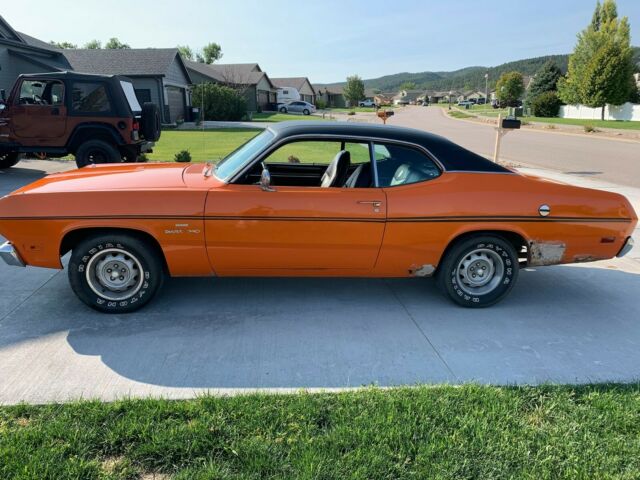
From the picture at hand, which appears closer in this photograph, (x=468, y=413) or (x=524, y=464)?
(x=524, y=464)

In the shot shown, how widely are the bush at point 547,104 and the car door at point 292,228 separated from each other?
175 feet

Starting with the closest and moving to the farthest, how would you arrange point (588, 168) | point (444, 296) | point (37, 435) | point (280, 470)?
point (280, 470) → point (37, 435) → point (444, 296) → point (588, 168)

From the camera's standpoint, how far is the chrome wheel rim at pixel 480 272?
426cm

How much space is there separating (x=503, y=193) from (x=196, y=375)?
2803mm

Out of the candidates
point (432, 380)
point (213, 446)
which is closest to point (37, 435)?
point (213, 446)

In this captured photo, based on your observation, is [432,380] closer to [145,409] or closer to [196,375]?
[196,375]

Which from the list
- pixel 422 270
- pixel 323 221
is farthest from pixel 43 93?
pixel 422 270

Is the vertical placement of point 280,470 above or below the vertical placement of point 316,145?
below

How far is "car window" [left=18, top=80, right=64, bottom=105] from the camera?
31.7 feet

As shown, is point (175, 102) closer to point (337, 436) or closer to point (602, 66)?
point (337, 436)

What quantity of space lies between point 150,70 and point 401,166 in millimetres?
28655

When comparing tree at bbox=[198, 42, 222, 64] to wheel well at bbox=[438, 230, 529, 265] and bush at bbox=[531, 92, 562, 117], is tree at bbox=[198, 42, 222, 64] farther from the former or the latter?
wheel well at bbox=[438, 230, 529, 265]

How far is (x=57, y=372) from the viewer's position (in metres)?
3.13

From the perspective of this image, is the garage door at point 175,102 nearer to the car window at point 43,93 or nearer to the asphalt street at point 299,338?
the car window at point 43,93
